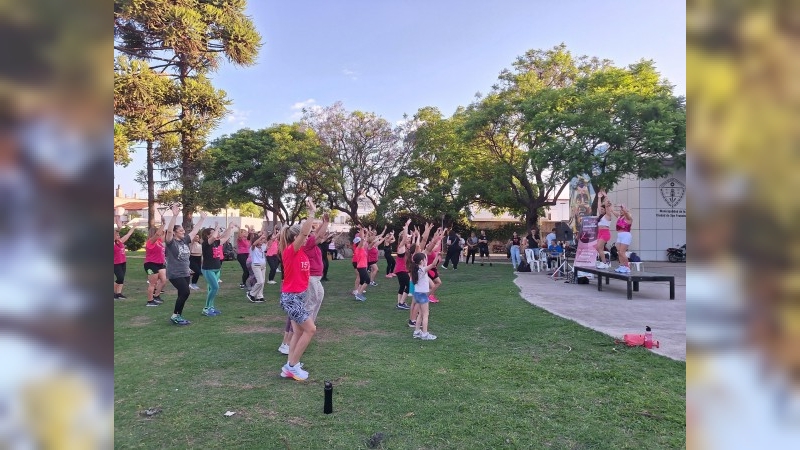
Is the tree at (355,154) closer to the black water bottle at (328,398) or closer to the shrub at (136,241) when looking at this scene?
the shrub at (136,241)

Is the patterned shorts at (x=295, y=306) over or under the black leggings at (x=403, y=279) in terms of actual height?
over

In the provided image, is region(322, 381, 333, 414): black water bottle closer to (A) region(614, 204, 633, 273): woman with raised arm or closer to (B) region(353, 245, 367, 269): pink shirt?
(B) region(353, 245, 367, 269): pink shirt

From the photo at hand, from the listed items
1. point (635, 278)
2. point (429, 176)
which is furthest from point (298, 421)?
point (429, 176)

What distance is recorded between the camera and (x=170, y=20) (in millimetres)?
18297

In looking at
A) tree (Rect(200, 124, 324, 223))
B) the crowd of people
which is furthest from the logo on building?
tree (Rect(200, 124, 324, 223))

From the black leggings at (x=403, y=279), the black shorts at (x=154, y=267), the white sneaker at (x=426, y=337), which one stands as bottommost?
the white sneaker at (x=426, y=337)

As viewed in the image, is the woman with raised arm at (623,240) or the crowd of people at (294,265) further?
the woman with raised arm at (623,240)

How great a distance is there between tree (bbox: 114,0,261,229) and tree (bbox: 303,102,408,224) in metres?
9.74

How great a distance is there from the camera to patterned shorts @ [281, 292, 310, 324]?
5.48 metres
